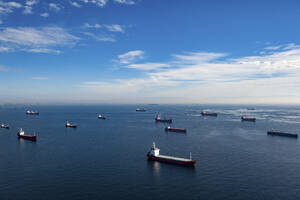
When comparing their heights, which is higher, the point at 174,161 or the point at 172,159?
the point at 172,159

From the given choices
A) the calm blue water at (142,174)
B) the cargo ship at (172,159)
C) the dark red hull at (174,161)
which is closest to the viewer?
the calm blue water at (142,174)

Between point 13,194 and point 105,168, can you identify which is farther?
point 105,168

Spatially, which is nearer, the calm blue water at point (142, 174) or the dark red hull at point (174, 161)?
the calm blue water at point (142, 174)

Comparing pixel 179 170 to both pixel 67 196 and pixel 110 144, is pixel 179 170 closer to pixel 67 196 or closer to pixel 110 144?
pixel 67 196

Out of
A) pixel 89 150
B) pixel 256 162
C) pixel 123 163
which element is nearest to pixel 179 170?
pixel 123 163

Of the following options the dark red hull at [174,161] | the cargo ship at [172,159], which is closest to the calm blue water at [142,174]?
the dark red hull at [174,161]

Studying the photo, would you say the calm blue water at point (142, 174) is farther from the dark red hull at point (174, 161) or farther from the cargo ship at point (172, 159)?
the cargo ship at point (172, 159)

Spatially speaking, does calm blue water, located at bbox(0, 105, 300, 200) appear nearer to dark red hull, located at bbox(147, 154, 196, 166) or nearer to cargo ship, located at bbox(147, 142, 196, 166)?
dark red hull, located at bbox(147, 154, 196, 166)

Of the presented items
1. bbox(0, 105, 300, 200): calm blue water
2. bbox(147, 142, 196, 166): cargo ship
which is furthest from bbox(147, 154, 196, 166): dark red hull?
bbox(0, 105, 300, 200): calm blue water

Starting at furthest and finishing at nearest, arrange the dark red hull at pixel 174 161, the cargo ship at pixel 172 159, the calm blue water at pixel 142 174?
the cargo ship at pixel 172 159 < the dark red hull at pixel 174 161 < the calm blue water at pixel 142 174

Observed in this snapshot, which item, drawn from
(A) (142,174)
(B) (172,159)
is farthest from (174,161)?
(A) (142,174)

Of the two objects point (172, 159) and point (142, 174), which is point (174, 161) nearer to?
point (172, 159)
